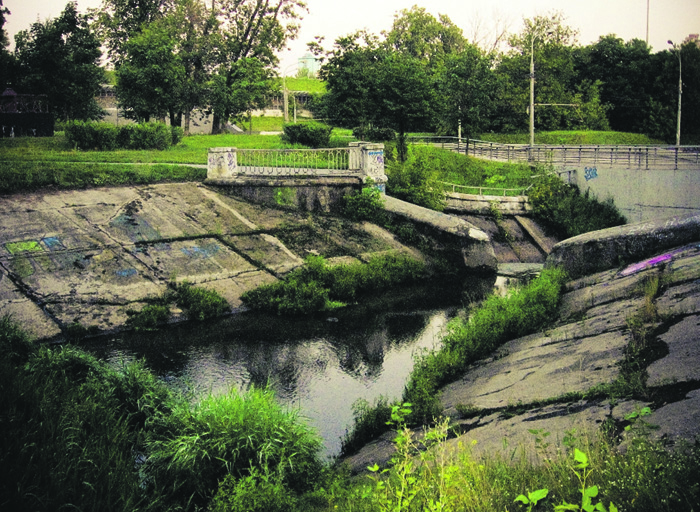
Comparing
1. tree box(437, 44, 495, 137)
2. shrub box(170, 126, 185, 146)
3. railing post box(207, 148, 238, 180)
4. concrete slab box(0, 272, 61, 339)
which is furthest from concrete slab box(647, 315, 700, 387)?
tree box(437, 44, 495, 137)

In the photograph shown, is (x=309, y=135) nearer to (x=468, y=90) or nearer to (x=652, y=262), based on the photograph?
(x=468, y=90)

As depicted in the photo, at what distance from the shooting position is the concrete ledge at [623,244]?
13.3 m

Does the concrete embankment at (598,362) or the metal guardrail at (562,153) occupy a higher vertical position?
the metal guardrail at (562,153)

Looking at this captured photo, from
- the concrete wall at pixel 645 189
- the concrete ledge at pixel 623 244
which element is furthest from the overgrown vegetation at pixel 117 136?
the concrete ledge at pixel 623 244

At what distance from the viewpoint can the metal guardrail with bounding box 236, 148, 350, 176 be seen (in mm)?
20484

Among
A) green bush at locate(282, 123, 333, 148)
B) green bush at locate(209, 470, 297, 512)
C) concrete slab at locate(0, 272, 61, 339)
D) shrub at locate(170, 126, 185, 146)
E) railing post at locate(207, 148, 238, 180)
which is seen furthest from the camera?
green bush at locate(282, 123, 333, 148)

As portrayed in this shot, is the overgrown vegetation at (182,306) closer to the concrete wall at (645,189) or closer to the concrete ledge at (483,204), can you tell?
the concrete ledge at (483,204)

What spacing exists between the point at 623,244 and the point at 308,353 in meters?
7.20

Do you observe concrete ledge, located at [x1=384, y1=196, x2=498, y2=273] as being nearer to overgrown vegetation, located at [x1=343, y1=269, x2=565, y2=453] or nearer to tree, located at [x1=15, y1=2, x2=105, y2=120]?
overgrown vegetation, located at [x1=343, y1=269, x2=565, y2=453]

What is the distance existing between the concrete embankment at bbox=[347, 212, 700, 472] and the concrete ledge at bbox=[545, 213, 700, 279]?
23mm

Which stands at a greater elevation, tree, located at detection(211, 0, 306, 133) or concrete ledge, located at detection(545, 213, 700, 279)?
tree, located at detection(211, 0, 306, 133)

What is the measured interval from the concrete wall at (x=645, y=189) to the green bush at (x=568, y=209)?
31 centimetres

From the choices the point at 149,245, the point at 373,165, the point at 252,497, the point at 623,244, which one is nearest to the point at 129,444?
the point at 252,497

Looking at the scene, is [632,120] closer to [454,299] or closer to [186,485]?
[454,299]
